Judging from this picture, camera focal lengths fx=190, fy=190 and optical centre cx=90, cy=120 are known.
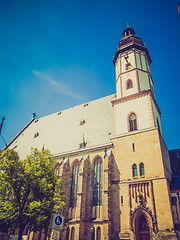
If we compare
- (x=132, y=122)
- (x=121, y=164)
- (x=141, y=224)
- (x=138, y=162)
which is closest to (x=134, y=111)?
(x=132, y=122)

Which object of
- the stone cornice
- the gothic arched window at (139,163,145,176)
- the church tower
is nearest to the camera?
the church tower

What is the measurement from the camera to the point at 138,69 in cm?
2552

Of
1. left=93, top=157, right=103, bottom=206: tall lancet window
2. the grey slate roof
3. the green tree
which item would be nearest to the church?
left=93, top=157, right=103, bottom=206: tall lancet window

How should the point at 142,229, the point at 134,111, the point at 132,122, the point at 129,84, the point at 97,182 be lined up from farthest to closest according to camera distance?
the point at 129,84 → the point at 134,111 → the point at 132,122 → the point at 97,182 → the point at 142,229

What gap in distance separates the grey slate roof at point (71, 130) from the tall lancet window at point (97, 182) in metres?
2.43

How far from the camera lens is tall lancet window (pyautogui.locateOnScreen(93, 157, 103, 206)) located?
19922mm

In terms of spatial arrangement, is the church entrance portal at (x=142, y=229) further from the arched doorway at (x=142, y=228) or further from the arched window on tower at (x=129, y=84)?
the arched window on tower at (x=129, y=84)

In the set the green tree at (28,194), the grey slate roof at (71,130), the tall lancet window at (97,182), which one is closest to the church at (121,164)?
the tall lancet window at (97,182)

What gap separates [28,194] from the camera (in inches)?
618

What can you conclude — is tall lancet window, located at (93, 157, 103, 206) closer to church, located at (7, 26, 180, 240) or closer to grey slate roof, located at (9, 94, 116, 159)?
church, located at (7, 26, 180, 240)

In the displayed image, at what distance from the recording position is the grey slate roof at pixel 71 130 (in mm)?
25094

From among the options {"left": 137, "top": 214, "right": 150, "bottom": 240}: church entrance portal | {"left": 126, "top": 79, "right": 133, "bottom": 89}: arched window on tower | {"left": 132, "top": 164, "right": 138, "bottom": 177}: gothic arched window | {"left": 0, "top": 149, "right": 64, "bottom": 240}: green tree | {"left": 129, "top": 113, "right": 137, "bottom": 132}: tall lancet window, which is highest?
{"left": 126, "top": 79, "right": 133, "bottom": 89}: arched window on tower

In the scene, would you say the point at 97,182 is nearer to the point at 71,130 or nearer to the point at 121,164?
the point at 121,164

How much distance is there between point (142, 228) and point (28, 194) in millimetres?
10253
